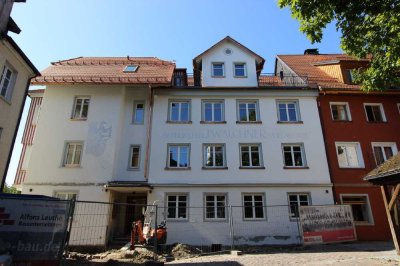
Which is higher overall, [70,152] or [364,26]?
[364,26]

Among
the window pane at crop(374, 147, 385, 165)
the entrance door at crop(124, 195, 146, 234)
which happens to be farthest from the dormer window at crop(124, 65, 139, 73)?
the window pane at crop(374, 147, 385, 165)

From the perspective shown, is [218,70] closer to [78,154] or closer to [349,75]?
[349,75]

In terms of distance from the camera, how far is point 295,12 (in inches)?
376

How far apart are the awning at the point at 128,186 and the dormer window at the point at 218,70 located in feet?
29.8

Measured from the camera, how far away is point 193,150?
17.9 m

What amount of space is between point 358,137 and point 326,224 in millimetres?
6948

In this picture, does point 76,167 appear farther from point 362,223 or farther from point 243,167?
point 362,223

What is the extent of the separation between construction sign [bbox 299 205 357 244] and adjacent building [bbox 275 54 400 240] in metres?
1.69

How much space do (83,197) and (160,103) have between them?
748 cm

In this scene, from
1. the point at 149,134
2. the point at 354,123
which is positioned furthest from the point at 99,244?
the point at 354,123

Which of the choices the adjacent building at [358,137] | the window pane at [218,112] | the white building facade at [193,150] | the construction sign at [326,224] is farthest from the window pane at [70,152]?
the adjacent building at [358,137]

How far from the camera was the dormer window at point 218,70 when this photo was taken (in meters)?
20.3

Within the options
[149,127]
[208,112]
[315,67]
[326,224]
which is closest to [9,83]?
[149,127]

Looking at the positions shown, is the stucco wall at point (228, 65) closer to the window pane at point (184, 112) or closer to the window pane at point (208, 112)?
the window pane at point (208, 112)
